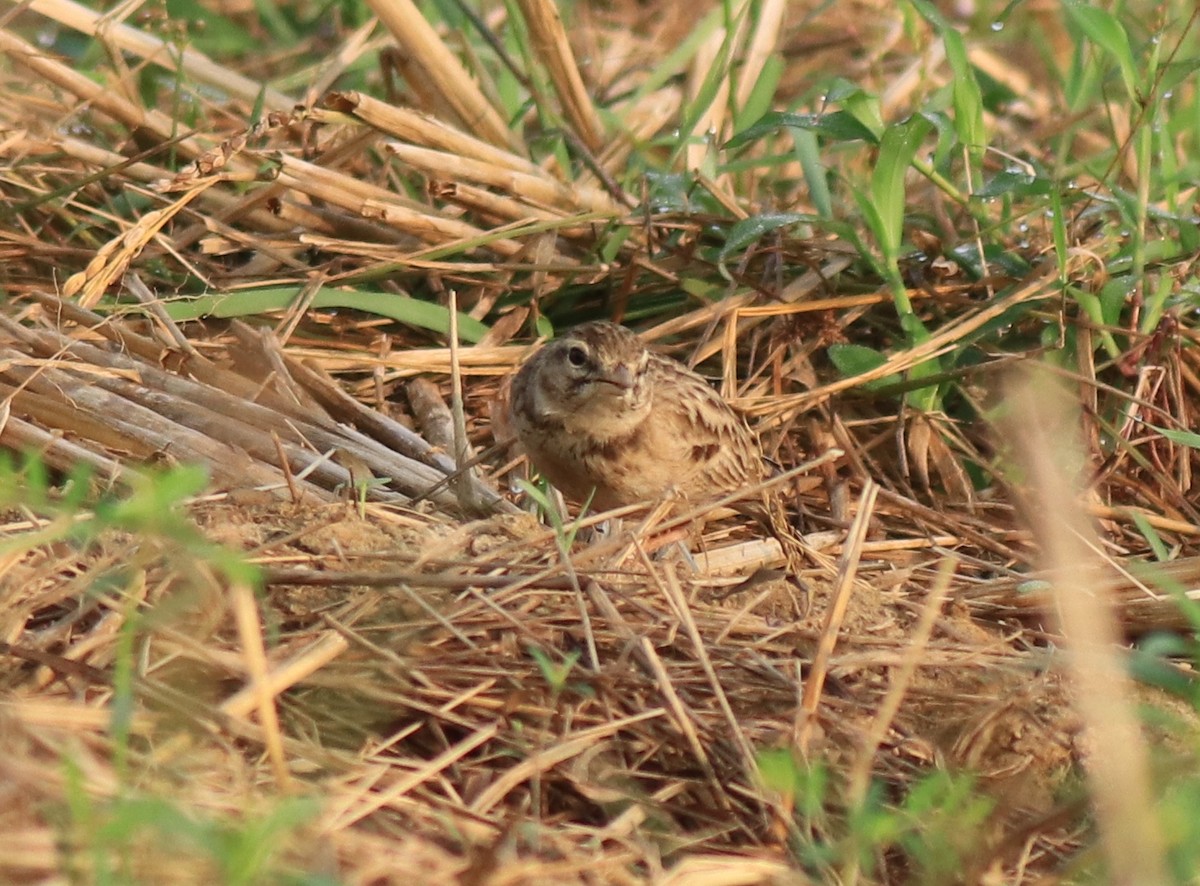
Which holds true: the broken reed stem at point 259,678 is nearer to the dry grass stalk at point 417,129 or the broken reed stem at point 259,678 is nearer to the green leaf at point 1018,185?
the dry grass stalk at point 417,129

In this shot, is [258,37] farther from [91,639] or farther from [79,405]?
[91,639]

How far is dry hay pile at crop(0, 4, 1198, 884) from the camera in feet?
9.12

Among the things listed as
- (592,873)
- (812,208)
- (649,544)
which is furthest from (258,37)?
(592,873)

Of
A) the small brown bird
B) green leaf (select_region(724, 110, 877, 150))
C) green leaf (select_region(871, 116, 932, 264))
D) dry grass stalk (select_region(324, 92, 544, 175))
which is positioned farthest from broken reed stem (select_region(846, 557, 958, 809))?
dry grass stalk (select_region(324, 92, 544, 175))

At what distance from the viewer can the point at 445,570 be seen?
11.8 ft

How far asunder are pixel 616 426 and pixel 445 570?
1.25 m

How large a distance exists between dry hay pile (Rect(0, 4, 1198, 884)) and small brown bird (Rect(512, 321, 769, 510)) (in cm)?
20

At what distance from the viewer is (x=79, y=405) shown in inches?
172

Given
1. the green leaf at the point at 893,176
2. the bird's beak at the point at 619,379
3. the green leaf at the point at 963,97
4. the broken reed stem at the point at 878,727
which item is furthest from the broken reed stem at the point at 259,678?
the green leaf at the point at 963,97

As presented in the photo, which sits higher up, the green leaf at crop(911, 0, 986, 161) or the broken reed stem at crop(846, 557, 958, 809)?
the green leaf at crop(911, 0, 986, 161)

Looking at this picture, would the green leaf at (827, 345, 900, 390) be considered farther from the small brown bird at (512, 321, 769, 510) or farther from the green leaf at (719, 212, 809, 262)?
the small brown bird at (512, 321, 769, 510)

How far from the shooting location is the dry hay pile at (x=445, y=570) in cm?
278

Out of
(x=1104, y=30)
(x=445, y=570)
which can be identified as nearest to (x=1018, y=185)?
(x=1104, y=30)

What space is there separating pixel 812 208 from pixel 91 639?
3.98 meters
